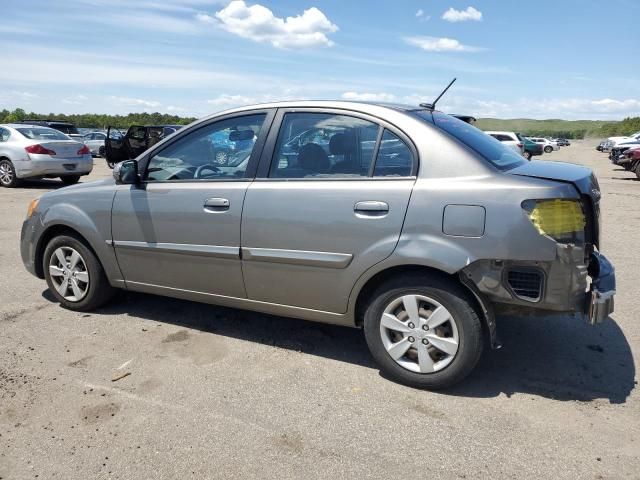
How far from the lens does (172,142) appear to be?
13.7 feet

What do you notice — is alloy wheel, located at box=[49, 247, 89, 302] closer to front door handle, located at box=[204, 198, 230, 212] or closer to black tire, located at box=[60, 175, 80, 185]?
front door handle, located at box=[204, 198, 230, 212]

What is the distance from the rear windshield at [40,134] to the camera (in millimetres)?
13355

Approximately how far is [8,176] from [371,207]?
520 inches

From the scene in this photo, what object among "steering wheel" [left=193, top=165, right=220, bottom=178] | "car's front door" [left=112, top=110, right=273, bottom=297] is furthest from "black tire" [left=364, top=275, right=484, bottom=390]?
"steering wheel" [left=193, top=165, right=220, bottom=178]

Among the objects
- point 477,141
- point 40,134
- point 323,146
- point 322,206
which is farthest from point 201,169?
→ point 40,134

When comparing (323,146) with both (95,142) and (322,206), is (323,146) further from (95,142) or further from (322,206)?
(95,142)

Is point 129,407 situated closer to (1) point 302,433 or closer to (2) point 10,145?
(1) point 302,433

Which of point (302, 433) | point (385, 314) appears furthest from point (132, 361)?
point (385, 314)

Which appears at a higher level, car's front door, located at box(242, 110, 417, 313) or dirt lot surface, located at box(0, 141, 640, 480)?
car's front door, located at box(242, 110, 417, 313)

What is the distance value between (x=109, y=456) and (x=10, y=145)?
42.4ft

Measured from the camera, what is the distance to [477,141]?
11.7ft

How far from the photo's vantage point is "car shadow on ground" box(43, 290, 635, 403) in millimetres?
3400

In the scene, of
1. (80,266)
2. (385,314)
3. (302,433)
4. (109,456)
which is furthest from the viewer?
(80,266)

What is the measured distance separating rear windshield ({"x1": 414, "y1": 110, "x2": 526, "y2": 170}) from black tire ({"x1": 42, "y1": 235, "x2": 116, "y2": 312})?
2902mm
